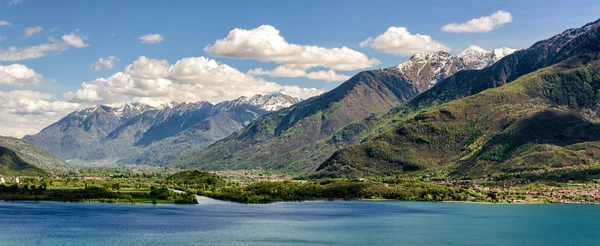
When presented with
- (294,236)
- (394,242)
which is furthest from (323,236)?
(394,242)

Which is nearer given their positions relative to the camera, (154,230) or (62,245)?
(62,245)

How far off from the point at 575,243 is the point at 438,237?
3616 centimetres

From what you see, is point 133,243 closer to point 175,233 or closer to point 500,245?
point 175,233

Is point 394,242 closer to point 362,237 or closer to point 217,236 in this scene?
point 362,237

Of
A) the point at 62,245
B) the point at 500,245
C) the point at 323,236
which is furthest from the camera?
the point at 323,236

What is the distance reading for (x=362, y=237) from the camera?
7741 inches

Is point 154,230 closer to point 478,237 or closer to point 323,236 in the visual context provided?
point 323,236

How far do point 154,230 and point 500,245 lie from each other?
309 feet

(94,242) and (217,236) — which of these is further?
(217,236)

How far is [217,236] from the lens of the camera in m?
189

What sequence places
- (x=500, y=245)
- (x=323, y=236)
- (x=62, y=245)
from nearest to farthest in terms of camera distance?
(x=62, y=245) → (x=500, y=245) → (x=323, y=236)

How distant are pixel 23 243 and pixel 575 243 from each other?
14139cm

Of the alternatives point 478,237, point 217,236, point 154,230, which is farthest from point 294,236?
point 478,237

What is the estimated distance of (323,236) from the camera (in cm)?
19625
